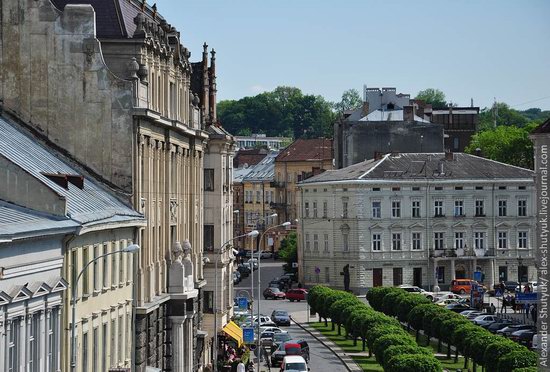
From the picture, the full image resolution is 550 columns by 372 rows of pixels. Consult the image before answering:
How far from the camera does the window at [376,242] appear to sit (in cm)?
13188

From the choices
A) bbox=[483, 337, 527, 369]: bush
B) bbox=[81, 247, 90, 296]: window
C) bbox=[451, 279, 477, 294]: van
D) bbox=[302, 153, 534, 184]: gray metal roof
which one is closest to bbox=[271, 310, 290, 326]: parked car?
bbox=[451, 279, 477, 294]: van

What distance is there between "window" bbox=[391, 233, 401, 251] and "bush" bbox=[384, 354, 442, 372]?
2568 inches

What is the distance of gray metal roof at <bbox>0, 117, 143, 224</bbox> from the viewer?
1706 inches

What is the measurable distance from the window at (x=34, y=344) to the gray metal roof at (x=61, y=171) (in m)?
3.91

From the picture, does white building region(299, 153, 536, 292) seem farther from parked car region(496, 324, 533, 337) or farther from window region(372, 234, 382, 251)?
parked car region(496, 324, 533, 337)

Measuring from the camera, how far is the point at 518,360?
64.8 metres

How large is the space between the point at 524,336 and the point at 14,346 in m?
54.0

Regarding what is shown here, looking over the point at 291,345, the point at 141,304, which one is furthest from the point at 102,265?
the point at 291,345

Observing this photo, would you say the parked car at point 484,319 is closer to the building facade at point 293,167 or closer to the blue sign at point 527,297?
the blue sign at point 527,297

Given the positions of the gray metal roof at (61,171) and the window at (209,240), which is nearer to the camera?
the gray metal roof at (61,171)

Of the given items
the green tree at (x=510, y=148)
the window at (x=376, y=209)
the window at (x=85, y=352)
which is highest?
the green tree at (x=510, y=148)

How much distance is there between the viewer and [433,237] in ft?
441

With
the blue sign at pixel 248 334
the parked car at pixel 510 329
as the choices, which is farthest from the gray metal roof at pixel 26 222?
the parked car at pixel 510 329

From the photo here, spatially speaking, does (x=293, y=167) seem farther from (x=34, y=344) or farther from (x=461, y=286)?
(x=34, y=344)
